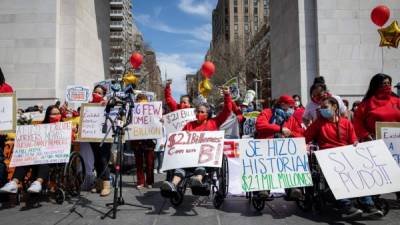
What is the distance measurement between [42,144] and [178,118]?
2.69m

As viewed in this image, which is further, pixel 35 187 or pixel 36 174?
pixel 36 174

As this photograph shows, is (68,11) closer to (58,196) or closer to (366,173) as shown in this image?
(58,196)

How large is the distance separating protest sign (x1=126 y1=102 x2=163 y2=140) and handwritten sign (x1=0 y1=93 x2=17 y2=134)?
6.65ft

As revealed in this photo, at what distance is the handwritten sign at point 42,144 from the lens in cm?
597

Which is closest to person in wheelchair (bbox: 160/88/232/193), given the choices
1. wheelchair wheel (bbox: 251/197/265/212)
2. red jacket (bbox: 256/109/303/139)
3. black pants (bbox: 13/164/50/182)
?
red jacket (bbox: 256/109/303/139)

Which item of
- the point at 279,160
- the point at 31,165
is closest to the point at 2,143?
the point at 31,165

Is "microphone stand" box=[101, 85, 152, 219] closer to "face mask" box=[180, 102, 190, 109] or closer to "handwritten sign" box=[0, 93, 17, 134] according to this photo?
"handwritten sign" box=[0, 93, 17, 134]

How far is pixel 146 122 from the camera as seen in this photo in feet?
24.1

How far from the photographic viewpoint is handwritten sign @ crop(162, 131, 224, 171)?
5.56 m

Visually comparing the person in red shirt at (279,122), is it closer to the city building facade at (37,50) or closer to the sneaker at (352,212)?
the sneaker at (352,212)

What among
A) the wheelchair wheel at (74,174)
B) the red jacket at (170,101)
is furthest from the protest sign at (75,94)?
the wheelchair wheel at (74,174)

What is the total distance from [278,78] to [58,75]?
8.47 m

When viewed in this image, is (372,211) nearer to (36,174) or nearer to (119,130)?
(119,130)

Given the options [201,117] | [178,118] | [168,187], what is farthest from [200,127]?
[178,118]
